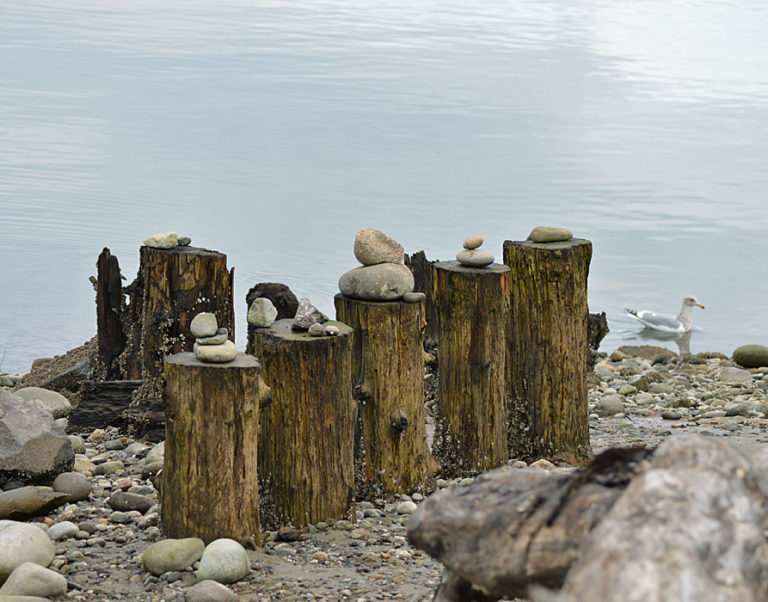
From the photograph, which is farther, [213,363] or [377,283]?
[377,283]

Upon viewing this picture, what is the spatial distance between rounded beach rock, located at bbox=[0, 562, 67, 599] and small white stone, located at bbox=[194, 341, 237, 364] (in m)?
1.20

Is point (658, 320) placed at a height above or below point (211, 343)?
below

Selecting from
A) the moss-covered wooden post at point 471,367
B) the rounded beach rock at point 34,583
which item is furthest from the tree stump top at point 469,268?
the rounded beach rock at point 34,583

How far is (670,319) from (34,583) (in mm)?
10338

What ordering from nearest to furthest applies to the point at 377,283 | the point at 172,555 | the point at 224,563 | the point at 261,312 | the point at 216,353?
1. the point at 224,563
2. the point at 172,555
3. the point at 216,353
4. the point at 261,312
5. the point at 377,283

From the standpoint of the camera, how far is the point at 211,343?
16.9 feet

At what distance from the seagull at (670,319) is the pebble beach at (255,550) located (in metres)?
5.02

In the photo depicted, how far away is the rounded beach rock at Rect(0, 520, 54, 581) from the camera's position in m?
4.85

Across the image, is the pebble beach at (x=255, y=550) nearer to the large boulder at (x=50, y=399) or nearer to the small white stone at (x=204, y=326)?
the large boulder at (x=50, y=399)

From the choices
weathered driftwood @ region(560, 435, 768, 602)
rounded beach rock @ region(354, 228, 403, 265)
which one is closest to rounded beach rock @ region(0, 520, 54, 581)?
rounded beach rock @ region(354, 228, 403, 265)

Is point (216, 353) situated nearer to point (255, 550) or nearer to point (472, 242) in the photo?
point (255, 550)

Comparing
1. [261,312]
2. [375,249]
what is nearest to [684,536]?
[261,312]

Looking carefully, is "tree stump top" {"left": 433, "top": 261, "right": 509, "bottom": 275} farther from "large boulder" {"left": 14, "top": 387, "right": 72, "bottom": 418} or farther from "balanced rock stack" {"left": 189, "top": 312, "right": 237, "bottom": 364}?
"large boulder" {"left": 14, "top": 387, "right": 72, "bottom": 418}

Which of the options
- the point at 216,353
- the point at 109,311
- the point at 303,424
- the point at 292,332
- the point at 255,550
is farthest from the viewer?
the point at 109,311
